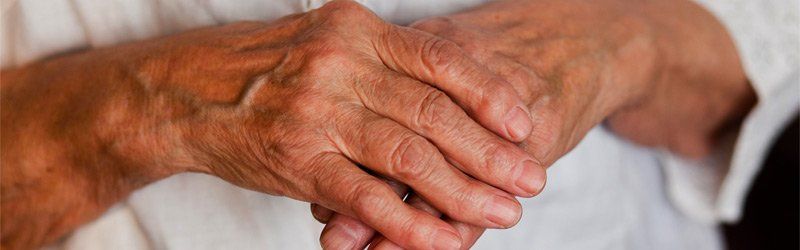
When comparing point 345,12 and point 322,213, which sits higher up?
point 345,12

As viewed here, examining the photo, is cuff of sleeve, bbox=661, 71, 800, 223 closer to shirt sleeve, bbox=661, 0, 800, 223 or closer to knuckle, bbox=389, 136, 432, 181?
shirt sleeve, bbox=661, 0, 800, 223

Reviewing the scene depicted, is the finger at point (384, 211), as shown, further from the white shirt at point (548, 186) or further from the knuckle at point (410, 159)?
the white shirt at point (548, 186)

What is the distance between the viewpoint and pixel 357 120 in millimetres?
557

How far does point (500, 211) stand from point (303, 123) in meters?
0.14

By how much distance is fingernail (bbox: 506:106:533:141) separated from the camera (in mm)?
575

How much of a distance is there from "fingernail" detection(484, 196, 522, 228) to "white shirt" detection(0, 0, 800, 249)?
221 mm

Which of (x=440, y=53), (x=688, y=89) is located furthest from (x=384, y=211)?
(x=688, y=89)

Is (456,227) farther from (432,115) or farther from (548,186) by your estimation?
(548,186)

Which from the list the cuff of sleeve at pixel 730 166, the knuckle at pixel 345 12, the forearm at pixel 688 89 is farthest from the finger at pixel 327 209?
the cuff of sleeve at pixel 730 166

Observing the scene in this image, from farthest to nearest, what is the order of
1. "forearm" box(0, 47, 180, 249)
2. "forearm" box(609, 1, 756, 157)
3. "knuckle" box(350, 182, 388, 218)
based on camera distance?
"forearm" box(609, 1, 756, 157)
"forearm" box(0, 47, 180, 249)
"knuckle" box(350, 182, 388, 218)

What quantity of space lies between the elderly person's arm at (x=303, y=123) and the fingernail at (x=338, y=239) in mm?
27

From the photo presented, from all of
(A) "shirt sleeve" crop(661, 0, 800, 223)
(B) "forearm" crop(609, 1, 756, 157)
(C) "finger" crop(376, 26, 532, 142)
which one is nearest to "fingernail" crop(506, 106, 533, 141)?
(C) "finger" crop(376, 26, 532, 142)

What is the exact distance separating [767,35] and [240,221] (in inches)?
23.1

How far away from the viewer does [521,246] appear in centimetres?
→ 81
